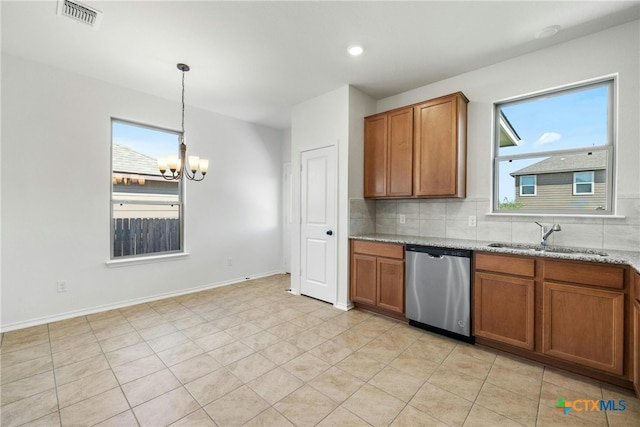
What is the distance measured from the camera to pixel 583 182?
2545 mm

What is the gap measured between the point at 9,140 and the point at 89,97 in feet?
2.97

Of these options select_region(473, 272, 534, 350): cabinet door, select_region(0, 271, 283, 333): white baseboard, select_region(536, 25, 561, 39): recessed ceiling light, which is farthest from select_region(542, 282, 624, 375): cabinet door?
select_region(0, 271, 283, 333): white baseboard

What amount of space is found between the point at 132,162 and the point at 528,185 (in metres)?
4.75

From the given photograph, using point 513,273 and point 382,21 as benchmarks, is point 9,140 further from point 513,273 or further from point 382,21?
point 513,273

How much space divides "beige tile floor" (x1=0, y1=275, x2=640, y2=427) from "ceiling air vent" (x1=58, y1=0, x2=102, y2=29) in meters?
2.81

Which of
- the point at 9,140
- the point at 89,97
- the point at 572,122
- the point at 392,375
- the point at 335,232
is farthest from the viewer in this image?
the point at 335,232

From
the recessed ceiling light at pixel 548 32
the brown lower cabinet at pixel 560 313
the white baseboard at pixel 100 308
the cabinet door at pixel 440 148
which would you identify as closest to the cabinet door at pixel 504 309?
the brown lower cabinet at pixel 560 313

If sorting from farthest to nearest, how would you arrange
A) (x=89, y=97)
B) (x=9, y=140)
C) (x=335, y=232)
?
(x=335, y=232)
(x=89, y=97)
(x=9, y=140)

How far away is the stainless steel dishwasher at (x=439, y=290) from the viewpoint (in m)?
2.60

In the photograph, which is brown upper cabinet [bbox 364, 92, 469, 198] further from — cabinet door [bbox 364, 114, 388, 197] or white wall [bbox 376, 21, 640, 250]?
white wall [bbox 376, 21, 640, 250]

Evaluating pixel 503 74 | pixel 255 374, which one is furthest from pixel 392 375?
pixel 503 74

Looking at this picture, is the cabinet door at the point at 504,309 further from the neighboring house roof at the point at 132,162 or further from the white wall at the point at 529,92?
the neighboring house roof at the point at 132,162

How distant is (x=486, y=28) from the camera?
2.39 meters

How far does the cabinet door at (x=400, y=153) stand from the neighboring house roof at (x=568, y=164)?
107 cm
